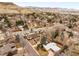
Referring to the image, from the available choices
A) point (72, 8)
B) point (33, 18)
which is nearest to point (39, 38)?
point (33, 18)

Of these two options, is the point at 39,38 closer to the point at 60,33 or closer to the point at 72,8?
the point at 60,33

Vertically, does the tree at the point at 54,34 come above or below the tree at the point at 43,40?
above

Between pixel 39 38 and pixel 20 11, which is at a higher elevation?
pixel 20 11

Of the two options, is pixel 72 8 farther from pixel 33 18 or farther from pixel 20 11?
pixel 20 11

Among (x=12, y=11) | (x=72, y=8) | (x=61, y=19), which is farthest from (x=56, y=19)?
(x=12, y=11)

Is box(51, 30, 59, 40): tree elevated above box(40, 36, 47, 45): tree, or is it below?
above

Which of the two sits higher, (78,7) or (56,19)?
(78,7)

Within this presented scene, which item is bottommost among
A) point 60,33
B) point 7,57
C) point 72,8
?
point 7,57
